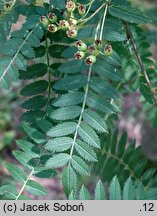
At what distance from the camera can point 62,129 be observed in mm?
1242

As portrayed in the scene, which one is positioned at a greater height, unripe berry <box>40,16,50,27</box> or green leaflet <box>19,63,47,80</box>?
unripe berry <box>40,16,50,27</box>

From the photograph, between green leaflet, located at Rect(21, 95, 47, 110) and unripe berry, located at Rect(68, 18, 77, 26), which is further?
green leaflet, located at Rect(21, 95, 47, 110)

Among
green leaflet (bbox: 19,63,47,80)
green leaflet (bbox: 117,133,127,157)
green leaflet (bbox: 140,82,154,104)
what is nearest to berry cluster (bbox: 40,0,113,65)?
green leaflet (bbox: 19,63,47,80)

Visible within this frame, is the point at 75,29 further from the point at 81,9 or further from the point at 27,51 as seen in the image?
the point at 27,51

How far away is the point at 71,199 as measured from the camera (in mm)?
1165

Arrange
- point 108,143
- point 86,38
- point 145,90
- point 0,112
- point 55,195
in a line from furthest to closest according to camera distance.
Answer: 1. point 0,112
2. point 55,195
3. point 108,143
4. point 145,90
5. point 86,38

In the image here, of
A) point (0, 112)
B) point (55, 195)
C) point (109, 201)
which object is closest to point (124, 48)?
point (109, 201)

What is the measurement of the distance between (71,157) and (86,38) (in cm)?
34

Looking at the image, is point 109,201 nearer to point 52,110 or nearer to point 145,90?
point 52,110

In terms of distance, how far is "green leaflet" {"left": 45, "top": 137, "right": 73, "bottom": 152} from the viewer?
1.21 metres

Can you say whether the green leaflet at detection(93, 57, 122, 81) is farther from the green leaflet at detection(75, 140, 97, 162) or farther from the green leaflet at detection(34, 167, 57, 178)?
the green leaflet at detection(34, 167, 57, 178)

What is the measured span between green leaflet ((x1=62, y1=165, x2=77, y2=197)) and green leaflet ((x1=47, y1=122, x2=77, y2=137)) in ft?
0.32

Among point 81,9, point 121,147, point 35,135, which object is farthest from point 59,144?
point 121,147

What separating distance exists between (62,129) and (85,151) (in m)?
0.09
